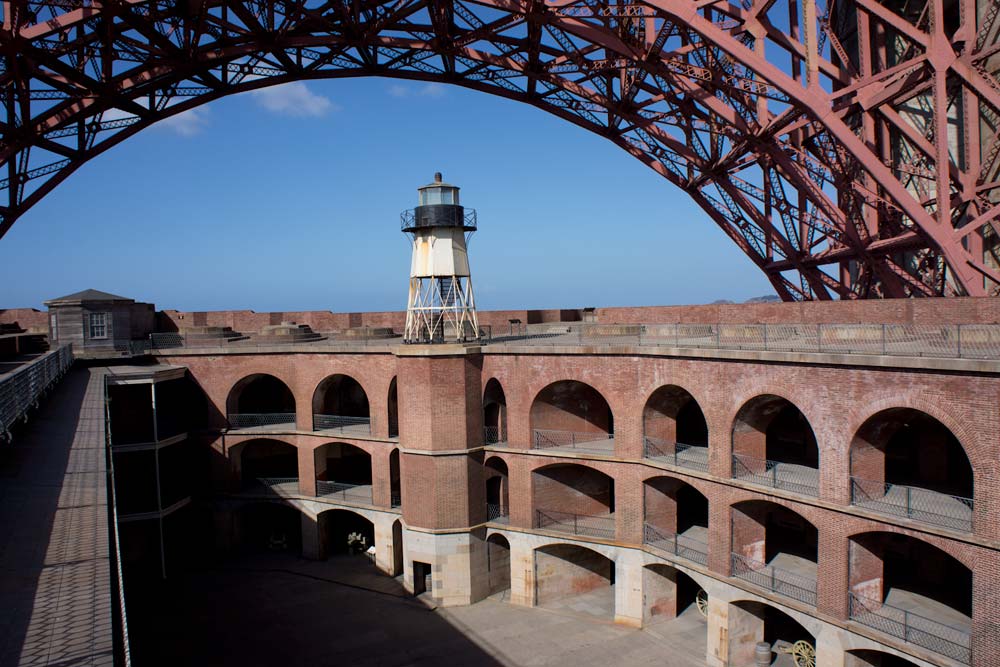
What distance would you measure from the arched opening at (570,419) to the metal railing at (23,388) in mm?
15913

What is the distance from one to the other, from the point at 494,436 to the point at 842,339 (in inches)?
552

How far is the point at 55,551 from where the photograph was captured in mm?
9734

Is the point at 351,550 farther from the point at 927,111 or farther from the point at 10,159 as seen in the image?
the point at 927,111

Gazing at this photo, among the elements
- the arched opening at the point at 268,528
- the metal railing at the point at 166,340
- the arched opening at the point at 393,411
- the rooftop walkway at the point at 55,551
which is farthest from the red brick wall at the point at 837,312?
the metal railing at the point at 166,340

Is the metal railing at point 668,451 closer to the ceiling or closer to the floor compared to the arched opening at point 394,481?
closer to the ceiling

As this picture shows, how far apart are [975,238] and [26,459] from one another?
87.8ft

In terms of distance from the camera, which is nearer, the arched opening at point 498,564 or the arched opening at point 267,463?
the arched opening at point 498,564

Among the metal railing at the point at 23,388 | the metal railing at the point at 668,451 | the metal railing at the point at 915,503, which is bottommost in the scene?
the metal railing at the point at 915,503

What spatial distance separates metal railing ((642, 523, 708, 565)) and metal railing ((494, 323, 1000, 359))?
656cm

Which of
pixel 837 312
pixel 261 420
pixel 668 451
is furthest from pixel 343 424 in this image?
pixel 837 312

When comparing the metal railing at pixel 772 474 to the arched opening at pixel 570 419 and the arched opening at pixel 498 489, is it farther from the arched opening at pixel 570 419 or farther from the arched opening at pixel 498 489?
the arched opening at pixel 498 489

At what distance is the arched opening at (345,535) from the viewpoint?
3188cm

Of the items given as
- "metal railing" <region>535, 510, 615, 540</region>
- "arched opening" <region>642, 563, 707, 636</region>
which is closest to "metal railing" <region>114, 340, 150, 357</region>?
"metal railing" <region>535, 510, 615, 540</region>

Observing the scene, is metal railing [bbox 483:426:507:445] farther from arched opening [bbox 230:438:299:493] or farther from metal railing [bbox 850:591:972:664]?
metal railing [bbox 850:591:972:664]
